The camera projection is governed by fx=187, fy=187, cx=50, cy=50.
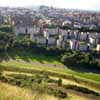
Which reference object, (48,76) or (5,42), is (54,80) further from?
(5,42)

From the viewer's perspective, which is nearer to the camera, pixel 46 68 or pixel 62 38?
pixel 46 68

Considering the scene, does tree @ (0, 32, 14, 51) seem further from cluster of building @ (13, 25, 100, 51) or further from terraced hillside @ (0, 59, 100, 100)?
cluster of building @ (13, 25, 100, 51)

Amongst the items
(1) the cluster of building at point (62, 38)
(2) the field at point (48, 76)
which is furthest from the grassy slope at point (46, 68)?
(1) the cluster of building at point (62, 38)

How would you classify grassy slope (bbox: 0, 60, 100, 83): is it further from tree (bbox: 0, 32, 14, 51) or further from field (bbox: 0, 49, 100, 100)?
tree (bbox: 0, 32, 14, 51)

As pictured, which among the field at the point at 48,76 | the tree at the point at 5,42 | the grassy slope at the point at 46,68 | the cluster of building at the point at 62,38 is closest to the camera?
the field at the point at 48,76

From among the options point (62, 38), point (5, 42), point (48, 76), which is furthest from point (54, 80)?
point (62, 38)

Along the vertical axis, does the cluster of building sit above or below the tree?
below

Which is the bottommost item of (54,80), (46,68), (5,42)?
(46,68)

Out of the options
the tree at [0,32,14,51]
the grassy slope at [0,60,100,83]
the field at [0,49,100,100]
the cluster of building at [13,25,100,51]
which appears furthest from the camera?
the cluster of building at [13,25,100,51]

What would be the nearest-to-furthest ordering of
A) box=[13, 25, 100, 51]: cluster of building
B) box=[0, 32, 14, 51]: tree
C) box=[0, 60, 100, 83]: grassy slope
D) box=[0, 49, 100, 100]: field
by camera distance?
1. box=[0, 49, 100, 100]: field
2. box=[0, 60, 100, 83]: grassy slope
3. box=[0, 32, 14, 51]: tree
4. box=[13, 25, 100, 51]: cluster of building

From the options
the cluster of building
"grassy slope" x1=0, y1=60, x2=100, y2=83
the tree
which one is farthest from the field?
the cluster of building

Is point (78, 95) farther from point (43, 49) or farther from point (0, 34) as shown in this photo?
point (0, 34)

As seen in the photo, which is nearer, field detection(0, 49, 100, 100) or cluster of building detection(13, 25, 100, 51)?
field detection(0, 49, 100, 100)

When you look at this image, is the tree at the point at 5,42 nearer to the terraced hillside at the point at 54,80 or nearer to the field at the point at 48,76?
the field at the point at 48,76
